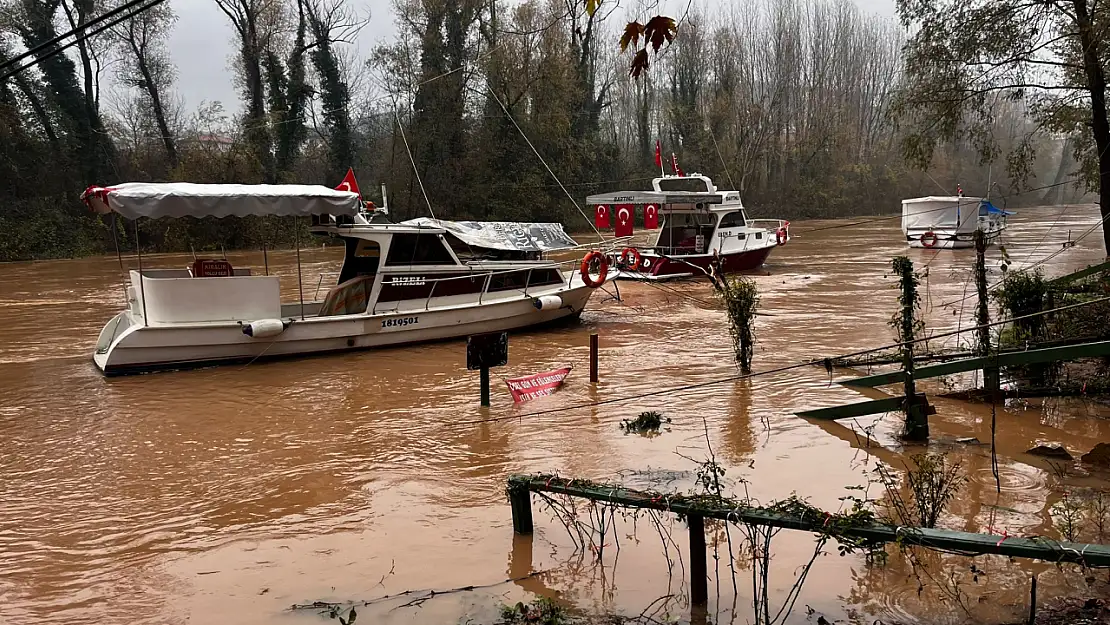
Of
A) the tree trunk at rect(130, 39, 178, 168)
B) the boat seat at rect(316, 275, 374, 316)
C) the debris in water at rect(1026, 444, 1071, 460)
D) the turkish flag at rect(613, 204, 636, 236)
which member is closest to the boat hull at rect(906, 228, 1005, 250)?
the turkish flag at rect(613, 204, 636, 236)

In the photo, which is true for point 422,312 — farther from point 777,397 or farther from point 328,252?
point 328,252

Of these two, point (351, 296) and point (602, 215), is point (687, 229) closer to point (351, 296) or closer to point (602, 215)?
point (602, 215)

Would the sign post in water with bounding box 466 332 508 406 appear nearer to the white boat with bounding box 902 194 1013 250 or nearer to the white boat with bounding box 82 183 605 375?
the white boat with bounding box 82 183 605 375

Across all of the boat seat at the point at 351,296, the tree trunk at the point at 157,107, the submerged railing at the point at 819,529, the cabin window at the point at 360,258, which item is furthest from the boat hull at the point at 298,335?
the tree trunk at the point at 157,107

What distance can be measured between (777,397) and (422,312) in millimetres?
6650

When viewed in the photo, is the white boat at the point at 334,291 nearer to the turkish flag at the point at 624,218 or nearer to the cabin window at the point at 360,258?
the cabin window at the point at 360,258

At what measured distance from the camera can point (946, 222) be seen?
114 feet

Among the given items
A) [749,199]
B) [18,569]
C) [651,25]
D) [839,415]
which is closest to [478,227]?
[839,415]

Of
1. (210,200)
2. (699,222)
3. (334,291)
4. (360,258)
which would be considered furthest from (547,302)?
(699,222)

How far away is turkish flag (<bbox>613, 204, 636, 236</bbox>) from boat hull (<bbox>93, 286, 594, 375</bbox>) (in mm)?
7139

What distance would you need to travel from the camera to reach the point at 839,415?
349 inches

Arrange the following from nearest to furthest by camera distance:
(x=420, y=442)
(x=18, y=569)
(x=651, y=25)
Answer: (x=651, y=25)
(x=18, y=569)
(x=420, y=442)

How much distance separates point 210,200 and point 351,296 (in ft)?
10.1

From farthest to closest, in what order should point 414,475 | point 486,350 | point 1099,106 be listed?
point 1099,106, point 486,350, point 414,475
